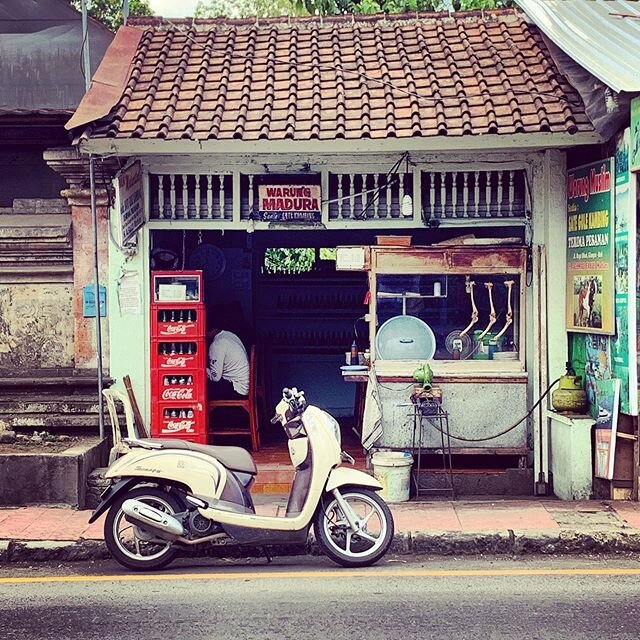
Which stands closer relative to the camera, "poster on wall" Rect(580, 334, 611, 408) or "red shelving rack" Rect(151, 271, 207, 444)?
"poster on wall" Rect(580, 334, 611, 408)

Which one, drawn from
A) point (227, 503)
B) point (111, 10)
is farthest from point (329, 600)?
point (111, 10)

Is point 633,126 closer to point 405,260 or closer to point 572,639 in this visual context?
point 405,260

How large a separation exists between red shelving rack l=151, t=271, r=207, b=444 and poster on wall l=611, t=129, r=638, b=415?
4.10 m

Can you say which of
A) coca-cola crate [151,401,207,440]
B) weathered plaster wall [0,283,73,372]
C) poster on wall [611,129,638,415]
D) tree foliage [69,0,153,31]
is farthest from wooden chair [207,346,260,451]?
tree foliage [69,0,153,31]

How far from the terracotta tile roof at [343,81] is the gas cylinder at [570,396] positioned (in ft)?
7.82

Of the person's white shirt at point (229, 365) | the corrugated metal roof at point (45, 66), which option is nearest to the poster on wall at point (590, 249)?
the person's white shirt at point (229, 365)

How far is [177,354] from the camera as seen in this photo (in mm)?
10008

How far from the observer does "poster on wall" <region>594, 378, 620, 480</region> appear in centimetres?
877

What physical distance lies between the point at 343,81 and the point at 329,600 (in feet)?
18.5

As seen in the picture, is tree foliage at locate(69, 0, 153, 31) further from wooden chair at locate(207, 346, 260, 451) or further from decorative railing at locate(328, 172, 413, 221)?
decorative railing at locate(328, 172, 413, 221)

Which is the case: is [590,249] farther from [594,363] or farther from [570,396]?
[570,396]

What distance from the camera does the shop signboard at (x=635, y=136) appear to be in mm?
8000

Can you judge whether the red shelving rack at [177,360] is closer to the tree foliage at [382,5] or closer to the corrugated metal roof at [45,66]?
the corrugated metal roof at [45,66]

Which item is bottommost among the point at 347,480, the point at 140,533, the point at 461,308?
the point at 140,533
